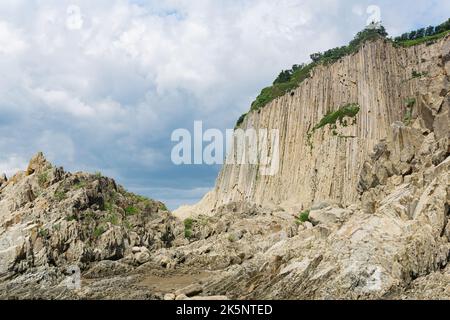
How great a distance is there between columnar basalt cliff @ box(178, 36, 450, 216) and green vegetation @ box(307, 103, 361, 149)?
19.9 inches

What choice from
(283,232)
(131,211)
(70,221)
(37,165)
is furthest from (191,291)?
(37,165)

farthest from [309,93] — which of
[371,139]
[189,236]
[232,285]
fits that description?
[232,285]

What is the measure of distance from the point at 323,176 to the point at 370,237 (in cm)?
3801

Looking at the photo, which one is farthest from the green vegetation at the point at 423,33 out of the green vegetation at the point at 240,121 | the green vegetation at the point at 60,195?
the green vegetation at the point at 60,195

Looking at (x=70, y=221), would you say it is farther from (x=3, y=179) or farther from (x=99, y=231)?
(x=3, y=179)

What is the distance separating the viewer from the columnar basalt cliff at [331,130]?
5944cm

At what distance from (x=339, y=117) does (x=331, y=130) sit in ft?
5.79

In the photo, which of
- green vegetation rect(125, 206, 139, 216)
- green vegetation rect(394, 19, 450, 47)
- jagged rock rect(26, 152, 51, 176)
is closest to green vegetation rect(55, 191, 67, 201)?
jagged rock rect(26, 152, 51, 176)

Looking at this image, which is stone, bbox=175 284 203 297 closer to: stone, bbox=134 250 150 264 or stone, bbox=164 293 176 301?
stone, bbox=164 293 176 301

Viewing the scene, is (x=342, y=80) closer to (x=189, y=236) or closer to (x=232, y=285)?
(x=189, y=236)

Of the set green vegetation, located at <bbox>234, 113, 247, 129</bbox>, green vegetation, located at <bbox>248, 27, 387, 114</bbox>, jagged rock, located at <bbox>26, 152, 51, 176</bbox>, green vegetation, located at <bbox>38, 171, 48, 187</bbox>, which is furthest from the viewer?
green vegetation, located at <bbox>234, 113, 247, 129</bbox>

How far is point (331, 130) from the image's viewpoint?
62.4m

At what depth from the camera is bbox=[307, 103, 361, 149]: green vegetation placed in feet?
203
